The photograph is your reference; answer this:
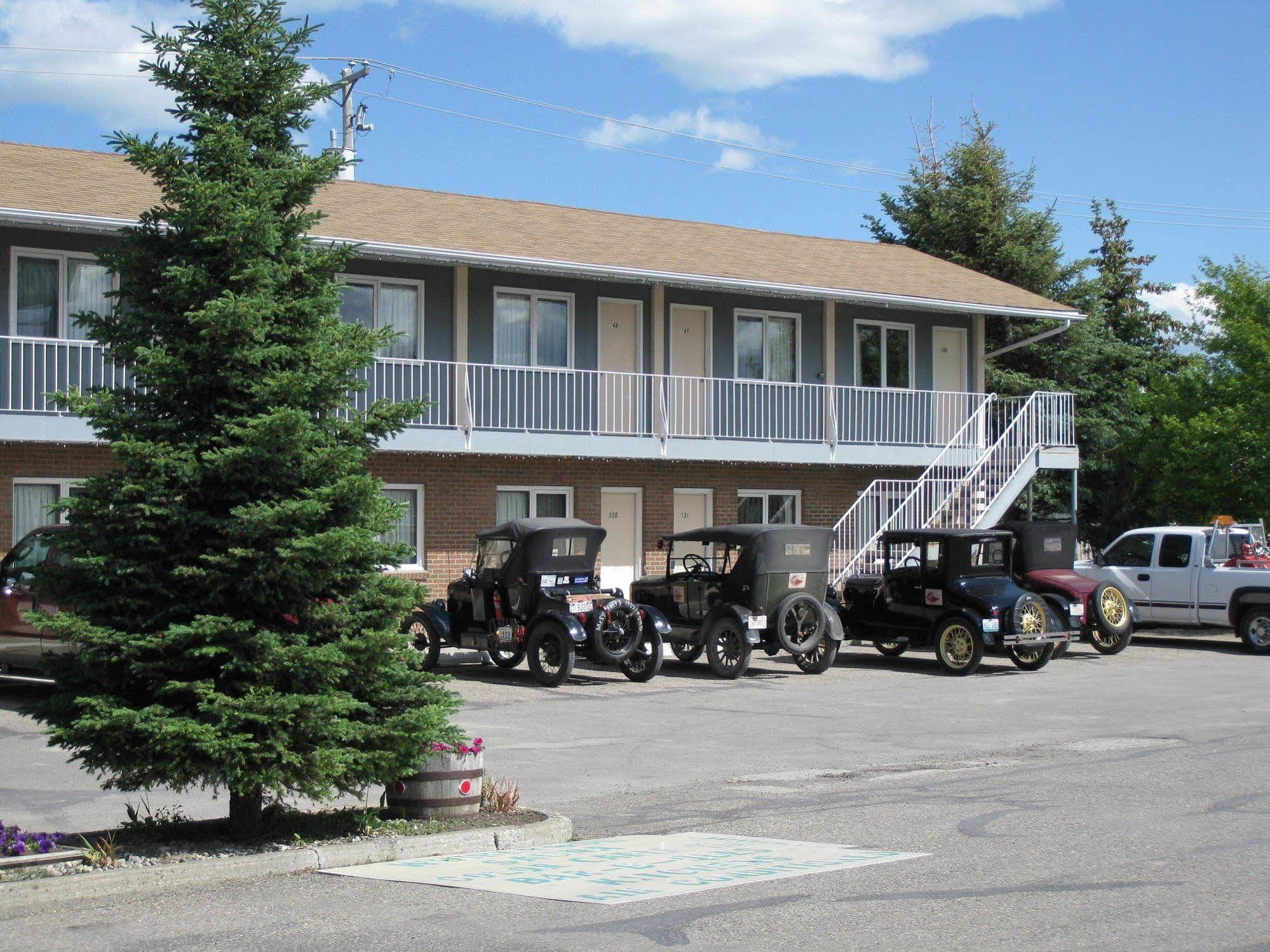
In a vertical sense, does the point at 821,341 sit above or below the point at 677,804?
above

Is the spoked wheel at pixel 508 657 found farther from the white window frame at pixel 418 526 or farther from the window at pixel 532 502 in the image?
the window at pixel 532 502

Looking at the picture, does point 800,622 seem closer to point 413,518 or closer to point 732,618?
point 732,618

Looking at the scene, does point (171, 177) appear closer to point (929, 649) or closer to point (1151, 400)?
point (929, 649)

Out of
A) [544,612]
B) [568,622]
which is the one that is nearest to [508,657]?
[544,612]

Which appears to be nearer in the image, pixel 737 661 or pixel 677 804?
pixel 677 804

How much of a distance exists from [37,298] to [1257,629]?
18592mm

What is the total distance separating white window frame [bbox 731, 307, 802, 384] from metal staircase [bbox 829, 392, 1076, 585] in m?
2.56

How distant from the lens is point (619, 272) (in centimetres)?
2327

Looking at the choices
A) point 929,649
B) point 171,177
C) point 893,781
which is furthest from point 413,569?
point 171,177

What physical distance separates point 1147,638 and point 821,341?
778 centimetres

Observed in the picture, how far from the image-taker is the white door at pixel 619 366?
2405 centimetres

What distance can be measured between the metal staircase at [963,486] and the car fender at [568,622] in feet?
25.1

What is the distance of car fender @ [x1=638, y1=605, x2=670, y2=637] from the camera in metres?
17.9

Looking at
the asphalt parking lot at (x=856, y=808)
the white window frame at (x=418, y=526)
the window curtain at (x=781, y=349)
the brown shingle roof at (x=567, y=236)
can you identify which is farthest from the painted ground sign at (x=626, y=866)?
the window curtain at (x=781, y=349)
